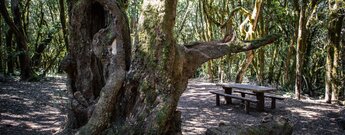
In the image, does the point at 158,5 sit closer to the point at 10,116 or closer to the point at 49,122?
the point at 49,122

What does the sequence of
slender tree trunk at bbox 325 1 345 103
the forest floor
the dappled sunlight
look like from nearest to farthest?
the forest floor
the dappled sunlight
slender tree trunk at bbox 325 1 345 103

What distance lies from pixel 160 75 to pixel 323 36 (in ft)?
50.6

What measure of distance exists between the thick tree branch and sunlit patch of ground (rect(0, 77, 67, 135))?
10.3 ft

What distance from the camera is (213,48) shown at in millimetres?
5410

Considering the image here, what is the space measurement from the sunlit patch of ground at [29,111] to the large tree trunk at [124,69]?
4.86 feet

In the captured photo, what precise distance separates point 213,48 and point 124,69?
6.01 ft

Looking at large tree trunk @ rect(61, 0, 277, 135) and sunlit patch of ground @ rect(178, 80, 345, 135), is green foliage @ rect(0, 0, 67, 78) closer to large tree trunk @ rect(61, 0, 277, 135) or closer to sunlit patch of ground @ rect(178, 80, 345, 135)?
sunlit patch of ground @ rect(178, 80, 345, 135)

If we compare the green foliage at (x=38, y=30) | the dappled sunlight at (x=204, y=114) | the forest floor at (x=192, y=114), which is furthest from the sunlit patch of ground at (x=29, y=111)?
the green foliage at (x=38, y=30)

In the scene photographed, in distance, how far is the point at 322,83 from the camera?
1728cm

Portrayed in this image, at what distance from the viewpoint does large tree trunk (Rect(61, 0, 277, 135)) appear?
14.0 feet

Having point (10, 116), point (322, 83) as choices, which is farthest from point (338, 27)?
point (10, 116)

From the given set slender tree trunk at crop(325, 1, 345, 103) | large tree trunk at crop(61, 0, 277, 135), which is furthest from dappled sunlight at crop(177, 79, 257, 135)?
slender tree trunk at crop(325, 1, 345, 103)

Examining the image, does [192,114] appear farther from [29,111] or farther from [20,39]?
[20,39]

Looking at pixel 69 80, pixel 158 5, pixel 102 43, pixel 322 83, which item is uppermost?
pixel 158 5
